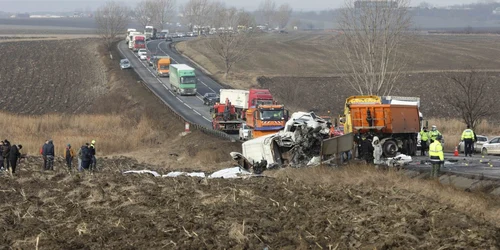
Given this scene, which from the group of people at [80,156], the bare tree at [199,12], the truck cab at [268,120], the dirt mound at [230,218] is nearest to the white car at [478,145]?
the truck cab at [268,120]

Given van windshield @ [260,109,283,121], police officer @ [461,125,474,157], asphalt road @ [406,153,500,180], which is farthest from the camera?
van windshield @ [260,109,283,121]

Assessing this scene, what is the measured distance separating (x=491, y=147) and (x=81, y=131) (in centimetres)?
2761

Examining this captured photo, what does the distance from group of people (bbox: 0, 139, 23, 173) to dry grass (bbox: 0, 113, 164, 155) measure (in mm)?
11090

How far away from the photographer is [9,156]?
98.6ft

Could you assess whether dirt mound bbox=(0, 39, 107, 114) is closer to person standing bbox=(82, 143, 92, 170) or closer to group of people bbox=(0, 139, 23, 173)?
group of people bbox=(0, 139, 23, 173)

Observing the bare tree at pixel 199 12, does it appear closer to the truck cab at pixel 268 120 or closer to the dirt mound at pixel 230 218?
the truck cab at pixel 268 120

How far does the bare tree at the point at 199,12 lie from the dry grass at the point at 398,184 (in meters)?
147

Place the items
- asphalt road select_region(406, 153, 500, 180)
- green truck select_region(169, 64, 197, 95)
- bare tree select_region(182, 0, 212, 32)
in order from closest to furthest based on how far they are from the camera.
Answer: asphalt road select_region(406, 153, 500, 180) → green truck select_region(169, 64, 197, 95) → bare tree select_region(182, 0, 212, 32)

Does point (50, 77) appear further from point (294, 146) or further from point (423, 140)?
point (294, 146)

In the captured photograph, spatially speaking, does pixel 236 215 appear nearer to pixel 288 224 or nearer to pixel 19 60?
pixel 288 224

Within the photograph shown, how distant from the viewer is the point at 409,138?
32.6 m

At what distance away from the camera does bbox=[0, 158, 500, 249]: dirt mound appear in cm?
1598

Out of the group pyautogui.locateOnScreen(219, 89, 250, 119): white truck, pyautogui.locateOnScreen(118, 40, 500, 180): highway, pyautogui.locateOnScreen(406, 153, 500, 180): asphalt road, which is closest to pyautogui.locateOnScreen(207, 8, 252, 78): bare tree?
pyautogui.locateOnScreen(118, 40, 500, 180): highway

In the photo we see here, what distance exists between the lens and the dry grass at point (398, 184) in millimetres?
18189
